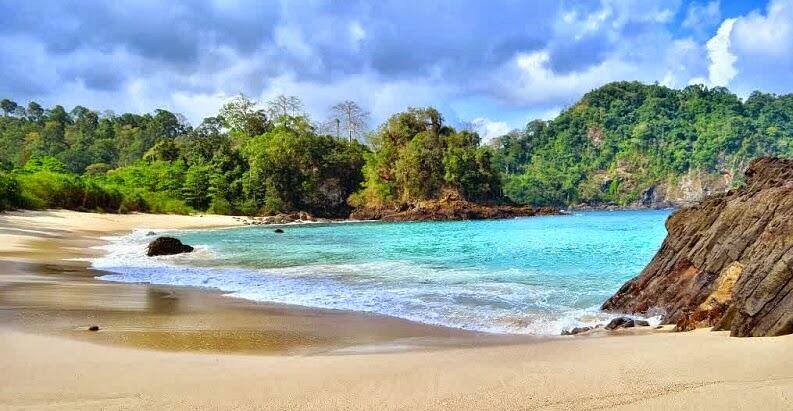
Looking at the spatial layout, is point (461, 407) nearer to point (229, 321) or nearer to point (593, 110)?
Result: point (229, 321)

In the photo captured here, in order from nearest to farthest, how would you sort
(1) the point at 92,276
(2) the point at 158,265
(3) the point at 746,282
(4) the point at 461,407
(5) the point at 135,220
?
1. (4) the point at 461,407
2. (3) the point at 746,282
3. (1) the point at 92,276
4. (2) the point at 158,265
5. (5) the point at 135,220

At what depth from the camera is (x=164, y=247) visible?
21.4 m

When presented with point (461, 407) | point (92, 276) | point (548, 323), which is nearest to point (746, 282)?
point (548, 323)

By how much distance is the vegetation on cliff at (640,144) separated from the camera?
118375 mm

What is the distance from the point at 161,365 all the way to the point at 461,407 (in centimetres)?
323

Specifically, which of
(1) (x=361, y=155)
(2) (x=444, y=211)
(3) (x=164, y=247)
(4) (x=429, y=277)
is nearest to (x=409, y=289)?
(4) (x=429, y=277)

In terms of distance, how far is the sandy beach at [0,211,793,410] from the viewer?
4.27 m

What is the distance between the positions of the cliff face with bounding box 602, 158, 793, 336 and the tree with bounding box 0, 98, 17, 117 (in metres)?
132

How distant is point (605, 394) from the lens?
4258 mm

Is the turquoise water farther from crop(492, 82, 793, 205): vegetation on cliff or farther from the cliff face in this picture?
crop(492, 82, 793, 205): vegetation on cliff

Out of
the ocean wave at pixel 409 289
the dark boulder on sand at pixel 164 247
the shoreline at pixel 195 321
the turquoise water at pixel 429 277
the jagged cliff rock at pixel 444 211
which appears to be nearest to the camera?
the shoreline at pixel 195 321

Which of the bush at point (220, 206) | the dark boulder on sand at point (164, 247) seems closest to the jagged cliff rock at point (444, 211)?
the bush at point (220, 206)

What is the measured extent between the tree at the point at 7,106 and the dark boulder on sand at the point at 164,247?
11494 cm

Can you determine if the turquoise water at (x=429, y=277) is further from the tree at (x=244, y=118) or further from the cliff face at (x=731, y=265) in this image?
the tree at (x=244, y=118)
